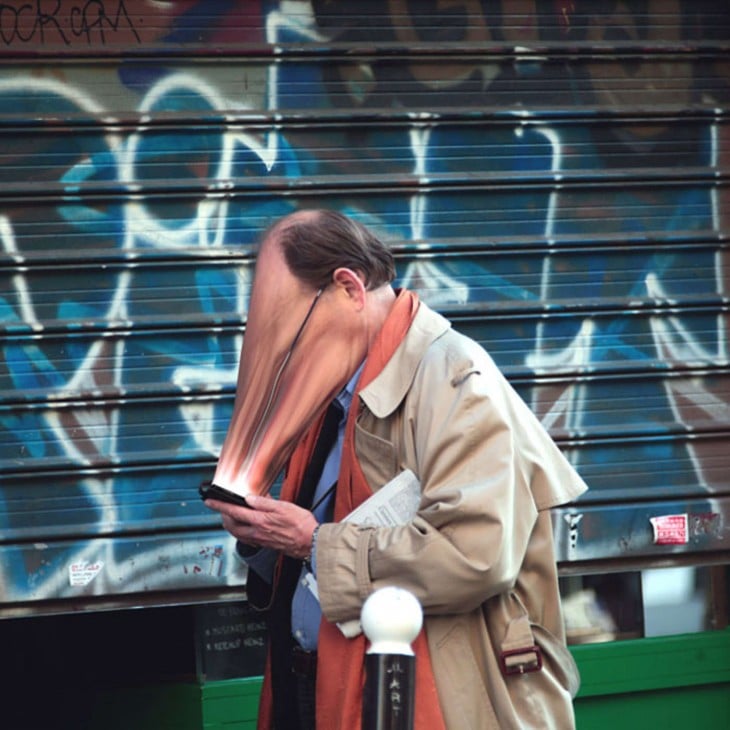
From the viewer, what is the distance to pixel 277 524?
9.12ft

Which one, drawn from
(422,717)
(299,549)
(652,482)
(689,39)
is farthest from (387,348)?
(689,39)

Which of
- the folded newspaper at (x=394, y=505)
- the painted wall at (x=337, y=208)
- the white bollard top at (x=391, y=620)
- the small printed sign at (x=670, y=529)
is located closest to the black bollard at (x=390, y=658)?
the white bollard top at (x=391, y=620)

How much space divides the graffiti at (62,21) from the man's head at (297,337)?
82.1 inches

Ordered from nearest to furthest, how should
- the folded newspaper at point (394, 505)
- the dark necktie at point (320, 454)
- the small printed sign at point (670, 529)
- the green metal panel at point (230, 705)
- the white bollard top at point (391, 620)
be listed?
the white bollard top at point (391, 620), the folded newspaper at point (394, 505), the dark necktie at point (320, 454), the green metal panel at point (230, 705), the small printed sign at point (670, 529)

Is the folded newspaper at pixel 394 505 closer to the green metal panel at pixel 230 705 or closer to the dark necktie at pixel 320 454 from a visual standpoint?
the dark necktie at pixel 320 454

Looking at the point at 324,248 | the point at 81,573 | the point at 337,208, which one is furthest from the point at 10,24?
the point at 324,248

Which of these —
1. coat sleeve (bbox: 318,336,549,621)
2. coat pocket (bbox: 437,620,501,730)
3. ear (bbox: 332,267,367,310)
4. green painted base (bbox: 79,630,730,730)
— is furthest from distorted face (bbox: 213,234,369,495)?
green painted base (bbox: 79,630,730,730)

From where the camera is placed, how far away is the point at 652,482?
502 centimetres

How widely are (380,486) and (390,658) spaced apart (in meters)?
0.74

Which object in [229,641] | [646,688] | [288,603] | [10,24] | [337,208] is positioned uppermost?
[10,24]

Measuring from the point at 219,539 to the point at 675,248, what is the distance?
1997mm

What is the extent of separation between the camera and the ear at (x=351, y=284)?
289cm

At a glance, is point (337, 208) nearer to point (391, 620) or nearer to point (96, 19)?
point (96, 19)

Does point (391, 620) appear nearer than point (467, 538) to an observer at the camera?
Yes
